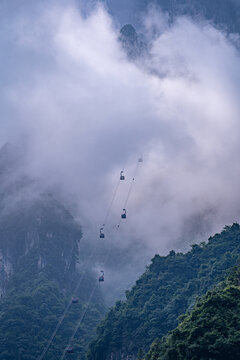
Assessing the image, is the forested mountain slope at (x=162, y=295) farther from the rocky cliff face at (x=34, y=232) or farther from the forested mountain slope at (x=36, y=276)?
the rocky cliff face at (x=34, y=232)

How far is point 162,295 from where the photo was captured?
73.1m

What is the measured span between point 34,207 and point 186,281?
48819 millimetres

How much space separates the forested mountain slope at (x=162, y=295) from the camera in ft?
213

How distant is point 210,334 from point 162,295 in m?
33.6

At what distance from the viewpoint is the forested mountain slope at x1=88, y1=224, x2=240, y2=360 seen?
64875 mm

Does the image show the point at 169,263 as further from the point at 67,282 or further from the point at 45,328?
the point at 67,282

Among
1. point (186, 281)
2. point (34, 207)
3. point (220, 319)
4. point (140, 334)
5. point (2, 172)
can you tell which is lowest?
point (220, 319)

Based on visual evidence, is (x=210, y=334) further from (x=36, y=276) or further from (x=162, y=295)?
(x=36, y=276)

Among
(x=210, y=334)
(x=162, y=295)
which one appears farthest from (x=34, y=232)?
(x=210, y=334)

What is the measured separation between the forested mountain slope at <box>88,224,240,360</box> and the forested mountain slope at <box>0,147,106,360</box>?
15744 millimetres

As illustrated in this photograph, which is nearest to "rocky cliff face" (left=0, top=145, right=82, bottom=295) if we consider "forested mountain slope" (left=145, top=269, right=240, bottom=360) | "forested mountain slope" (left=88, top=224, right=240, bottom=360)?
"forested mountain slope" (left=88, top=224, right=240, bottom=360)

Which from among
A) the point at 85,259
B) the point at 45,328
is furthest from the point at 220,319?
the point at 85,259

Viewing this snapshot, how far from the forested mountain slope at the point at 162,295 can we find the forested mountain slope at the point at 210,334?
17.9 metres

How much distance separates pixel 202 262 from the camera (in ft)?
257
